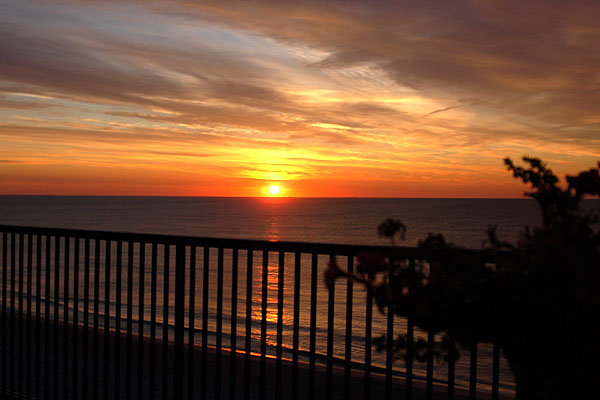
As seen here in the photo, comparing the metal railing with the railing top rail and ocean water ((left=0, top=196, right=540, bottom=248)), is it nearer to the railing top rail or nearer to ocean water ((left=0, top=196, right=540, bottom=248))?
the railing top rail

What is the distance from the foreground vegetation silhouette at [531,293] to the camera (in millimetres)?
1028

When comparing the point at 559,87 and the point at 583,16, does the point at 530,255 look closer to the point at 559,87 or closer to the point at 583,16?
the point at 583,16

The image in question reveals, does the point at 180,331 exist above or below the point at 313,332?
below

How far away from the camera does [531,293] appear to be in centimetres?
107

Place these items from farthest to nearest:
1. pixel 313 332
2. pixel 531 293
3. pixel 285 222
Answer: pixel 285 222 < pixel 313 332 < pixel 531 293

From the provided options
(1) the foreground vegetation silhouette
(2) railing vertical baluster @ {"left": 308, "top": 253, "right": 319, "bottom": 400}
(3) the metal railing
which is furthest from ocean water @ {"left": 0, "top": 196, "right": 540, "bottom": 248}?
(1) the foreground vegetation silhouette

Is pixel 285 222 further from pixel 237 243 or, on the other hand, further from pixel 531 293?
pixel 531 293

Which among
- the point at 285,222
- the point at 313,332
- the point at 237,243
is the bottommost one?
the point at 285,222

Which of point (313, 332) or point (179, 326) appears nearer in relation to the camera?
point (313, 332)

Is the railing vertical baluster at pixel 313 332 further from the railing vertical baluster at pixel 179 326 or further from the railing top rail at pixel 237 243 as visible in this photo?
the railing vertical baluster at pixel 179 326

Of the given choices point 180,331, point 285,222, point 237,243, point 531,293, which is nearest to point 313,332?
point 237,243

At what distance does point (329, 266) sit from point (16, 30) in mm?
8914

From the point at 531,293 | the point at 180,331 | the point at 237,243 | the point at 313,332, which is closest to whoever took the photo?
the point at 531,293

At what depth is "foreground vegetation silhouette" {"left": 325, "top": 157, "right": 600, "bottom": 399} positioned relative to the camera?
3.37ft
